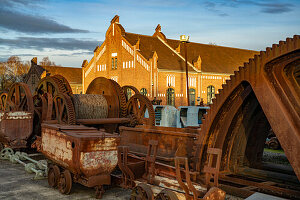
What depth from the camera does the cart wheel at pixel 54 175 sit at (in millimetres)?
7453

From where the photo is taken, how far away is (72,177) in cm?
712

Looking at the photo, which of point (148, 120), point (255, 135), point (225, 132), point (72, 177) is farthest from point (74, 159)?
point (148, 120)

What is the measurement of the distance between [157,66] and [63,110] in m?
29.1

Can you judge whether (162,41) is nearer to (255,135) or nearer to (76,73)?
(76,73)

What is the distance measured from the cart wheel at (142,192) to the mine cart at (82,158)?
922 millimetres

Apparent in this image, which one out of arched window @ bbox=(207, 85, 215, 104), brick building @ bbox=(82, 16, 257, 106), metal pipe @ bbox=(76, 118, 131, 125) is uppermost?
brick building @ bbox=(82, 16, 257, 106)

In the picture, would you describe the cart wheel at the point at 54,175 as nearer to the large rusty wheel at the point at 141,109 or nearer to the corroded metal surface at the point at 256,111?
the corroded metal surface at the point at 256,111

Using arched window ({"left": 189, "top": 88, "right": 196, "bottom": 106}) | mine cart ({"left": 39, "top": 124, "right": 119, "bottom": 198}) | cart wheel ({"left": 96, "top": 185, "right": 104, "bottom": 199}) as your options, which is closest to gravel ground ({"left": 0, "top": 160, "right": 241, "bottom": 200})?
cart wheel ({"left": 96, "top": 185, "right": 104, "bottom": 199})

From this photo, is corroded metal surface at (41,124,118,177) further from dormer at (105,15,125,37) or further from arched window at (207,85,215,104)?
arched window at (207,85,215,104)

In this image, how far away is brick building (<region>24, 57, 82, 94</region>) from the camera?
5653 centimetres

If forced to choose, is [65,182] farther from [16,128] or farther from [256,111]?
[16,128]

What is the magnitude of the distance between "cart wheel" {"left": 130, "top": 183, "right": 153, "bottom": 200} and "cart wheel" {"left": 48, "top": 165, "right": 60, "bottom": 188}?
2.14 metres

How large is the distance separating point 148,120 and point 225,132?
6.05 m

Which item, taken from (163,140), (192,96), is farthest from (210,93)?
(163,140)
